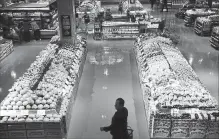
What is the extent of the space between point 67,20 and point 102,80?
3.10 metres

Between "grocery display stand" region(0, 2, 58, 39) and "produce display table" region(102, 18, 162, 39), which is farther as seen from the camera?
"grocery display stand" region(0, 2, 58, 39)

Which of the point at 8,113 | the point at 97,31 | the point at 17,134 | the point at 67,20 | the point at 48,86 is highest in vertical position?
the point at 67,20

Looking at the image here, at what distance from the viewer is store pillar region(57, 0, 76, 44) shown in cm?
1051

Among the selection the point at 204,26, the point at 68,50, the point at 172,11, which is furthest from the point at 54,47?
the point at 172,11

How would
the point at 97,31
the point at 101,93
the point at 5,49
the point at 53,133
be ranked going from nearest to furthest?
the point at 53,133, the point at 101,93, the point at 5,49, the point at 97,31

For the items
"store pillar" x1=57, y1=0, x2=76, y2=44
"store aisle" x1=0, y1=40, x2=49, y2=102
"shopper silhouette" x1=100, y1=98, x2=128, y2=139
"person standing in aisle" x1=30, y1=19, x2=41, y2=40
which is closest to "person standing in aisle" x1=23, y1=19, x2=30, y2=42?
"person standing in aisle" x1=30, y1=19, x2=41, y2=40

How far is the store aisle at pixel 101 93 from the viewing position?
6.87m

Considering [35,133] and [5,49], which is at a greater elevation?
[5,49]

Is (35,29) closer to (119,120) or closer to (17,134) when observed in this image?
(17,134)

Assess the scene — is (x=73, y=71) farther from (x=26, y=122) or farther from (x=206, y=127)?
(x=206, y=127)

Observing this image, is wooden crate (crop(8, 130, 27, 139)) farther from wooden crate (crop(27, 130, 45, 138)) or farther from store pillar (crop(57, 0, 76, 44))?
store pillar (crop(57, 0, 76, 44))

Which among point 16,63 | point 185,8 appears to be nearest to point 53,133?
point 16,63

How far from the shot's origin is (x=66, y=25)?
430 inches

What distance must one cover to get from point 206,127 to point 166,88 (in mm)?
1408
